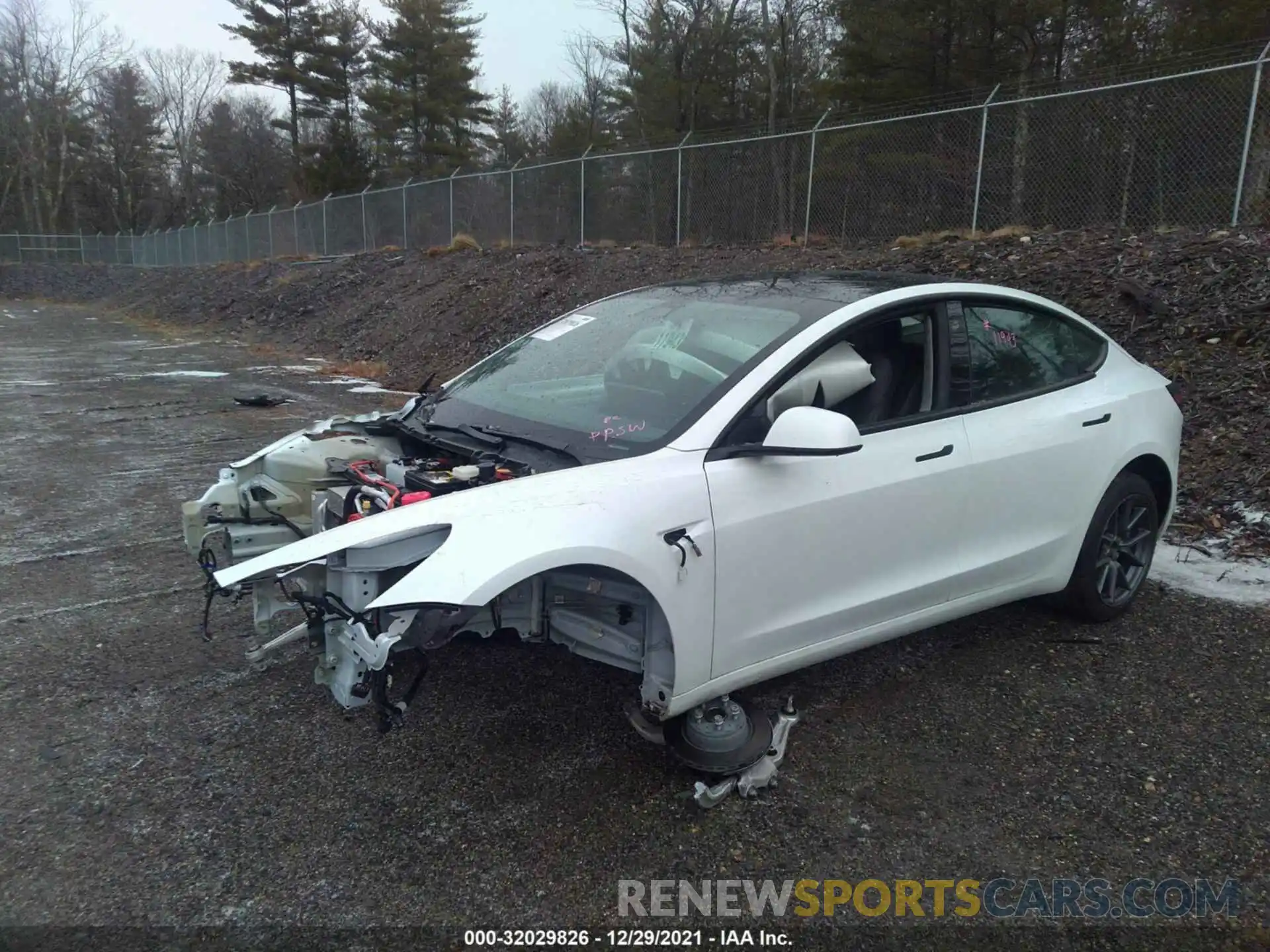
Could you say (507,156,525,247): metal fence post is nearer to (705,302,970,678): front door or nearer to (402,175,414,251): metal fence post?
(402,175,414,251): metal fence post

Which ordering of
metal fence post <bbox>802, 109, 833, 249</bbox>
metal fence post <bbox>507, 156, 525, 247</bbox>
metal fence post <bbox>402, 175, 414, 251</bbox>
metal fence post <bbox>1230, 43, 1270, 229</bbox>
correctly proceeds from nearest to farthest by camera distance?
metal fence post <bbox>1230, 43, 1270, 229</bbox> → metal fence post <bbox>802, 109, 833, 249</bbox> → metal fence post <bbox>507, 156, 525, 247</bbox> → metal fence post <bbox>402, 175, 414, 251</bbox>

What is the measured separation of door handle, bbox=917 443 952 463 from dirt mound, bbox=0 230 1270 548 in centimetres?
283

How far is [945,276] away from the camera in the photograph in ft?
27.1

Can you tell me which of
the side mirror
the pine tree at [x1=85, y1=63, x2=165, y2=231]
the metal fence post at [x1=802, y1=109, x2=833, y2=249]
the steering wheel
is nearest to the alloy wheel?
the side mirror

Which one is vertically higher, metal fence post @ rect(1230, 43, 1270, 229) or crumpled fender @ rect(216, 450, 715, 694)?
metal fence post @ rect(1230, 43, 1270, 229)

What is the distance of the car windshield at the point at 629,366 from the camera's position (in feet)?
10.2

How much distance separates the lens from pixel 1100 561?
402cm

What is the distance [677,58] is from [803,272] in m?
25.3

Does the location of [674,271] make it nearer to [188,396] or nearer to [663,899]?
[188,396]

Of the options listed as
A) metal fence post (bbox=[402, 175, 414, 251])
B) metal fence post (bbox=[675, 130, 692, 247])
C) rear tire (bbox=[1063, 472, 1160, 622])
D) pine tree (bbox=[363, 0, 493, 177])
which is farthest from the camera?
pine tree (bbox=[363, 0, 493, 177])

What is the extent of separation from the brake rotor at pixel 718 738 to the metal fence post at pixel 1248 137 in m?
8.58

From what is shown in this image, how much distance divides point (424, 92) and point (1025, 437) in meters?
42.8

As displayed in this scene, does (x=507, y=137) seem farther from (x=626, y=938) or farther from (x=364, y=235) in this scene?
(x=626, y=938)

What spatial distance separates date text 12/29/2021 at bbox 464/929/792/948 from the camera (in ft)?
7.53
